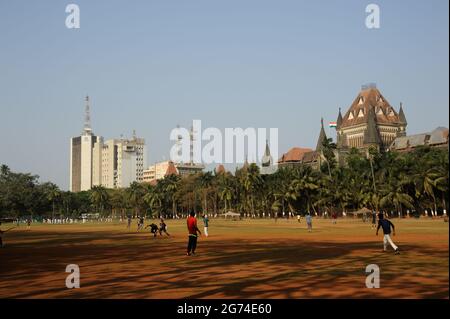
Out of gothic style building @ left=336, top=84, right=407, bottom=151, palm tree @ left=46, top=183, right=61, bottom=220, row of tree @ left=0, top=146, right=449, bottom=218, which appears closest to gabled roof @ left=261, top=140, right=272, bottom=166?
gothic style building @ left=336, top=84, right=407, bottom=151

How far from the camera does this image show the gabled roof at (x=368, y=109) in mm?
150637

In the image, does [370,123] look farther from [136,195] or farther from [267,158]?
[136,195]

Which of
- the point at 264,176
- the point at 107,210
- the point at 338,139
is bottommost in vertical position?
the point at 107,210

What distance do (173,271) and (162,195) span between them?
11731cm

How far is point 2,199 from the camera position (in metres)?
113

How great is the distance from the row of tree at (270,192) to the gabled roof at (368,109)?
1728 inches

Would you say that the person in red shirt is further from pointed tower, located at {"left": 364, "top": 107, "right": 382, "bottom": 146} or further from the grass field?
pointed tower, located at {"left": 364, "top": 107, "right": 382, "bottom": 146}

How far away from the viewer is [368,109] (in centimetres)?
15238

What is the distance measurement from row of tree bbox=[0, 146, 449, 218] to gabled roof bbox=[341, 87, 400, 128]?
43.9 metres

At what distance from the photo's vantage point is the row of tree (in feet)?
252

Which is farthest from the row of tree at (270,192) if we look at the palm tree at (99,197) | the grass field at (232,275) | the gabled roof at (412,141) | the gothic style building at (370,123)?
the grass field at (232,275)

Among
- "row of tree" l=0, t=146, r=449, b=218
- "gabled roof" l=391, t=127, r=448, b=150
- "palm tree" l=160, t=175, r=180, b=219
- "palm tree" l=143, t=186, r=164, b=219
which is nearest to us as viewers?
"row of tree" l=0, t=146, r=449, b=218
